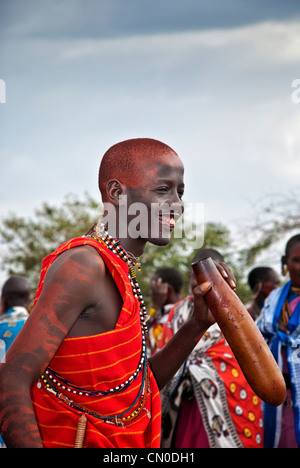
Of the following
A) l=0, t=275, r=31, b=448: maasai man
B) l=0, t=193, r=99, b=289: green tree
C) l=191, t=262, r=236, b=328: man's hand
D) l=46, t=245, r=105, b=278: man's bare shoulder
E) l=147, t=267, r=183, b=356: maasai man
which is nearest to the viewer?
l=46, t=245, r=105, b=278: man's bare shoulder

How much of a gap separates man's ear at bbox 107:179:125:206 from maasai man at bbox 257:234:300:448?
308 centimetres

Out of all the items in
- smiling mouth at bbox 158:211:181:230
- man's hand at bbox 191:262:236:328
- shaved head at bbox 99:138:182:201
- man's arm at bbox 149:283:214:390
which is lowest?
man's arm at bbox 149:283:214:390

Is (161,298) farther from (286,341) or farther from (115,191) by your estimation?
(115,191)

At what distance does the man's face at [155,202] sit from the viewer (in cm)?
206

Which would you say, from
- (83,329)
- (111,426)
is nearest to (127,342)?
(83,329)

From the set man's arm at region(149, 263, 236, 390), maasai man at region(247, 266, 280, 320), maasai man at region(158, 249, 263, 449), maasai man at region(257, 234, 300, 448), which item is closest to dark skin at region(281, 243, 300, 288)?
maasai man at region(257, 234, 300, 448)

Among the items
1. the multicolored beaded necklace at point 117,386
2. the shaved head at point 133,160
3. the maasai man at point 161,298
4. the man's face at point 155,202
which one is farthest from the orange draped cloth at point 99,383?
the maasai man at point 161,298

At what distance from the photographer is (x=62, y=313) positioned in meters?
1.66

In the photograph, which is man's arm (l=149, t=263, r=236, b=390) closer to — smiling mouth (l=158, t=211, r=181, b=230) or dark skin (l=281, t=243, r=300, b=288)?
smiling mouth (l=158, t=211, r=181, b=230)

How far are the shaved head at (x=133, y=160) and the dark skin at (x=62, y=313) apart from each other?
3 cm

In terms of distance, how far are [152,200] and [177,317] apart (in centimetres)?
386

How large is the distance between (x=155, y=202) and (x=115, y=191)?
187mm

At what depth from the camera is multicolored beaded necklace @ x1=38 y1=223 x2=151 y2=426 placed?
180 cm

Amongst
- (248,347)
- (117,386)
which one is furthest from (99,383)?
(248,347)
